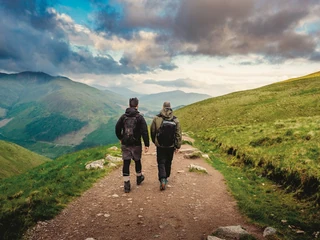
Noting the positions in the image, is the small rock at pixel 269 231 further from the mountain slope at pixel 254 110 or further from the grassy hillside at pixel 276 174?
the mountain slope at pixel 254 110

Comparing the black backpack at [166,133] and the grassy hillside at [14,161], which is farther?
the grassy hillside at [14,161]

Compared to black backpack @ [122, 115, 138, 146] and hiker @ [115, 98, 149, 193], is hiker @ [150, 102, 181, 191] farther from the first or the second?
black backpack @ [122, 115, 138, 146]

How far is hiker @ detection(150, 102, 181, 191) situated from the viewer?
38.3 feet

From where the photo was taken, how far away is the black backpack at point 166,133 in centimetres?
1166

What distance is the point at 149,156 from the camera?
20750mm

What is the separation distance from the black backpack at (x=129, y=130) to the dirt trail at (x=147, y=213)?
231cm

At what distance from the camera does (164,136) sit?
11.6 meters

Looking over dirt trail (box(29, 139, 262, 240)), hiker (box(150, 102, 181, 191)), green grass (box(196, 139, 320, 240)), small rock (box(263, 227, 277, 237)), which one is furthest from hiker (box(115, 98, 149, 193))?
small rock (box(263, 227, 277, 237))

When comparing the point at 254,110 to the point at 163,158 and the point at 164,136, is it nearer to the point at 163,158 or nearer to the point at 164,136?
the point at 163,158

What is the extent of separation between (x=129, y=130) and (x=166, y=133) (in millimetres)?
1681

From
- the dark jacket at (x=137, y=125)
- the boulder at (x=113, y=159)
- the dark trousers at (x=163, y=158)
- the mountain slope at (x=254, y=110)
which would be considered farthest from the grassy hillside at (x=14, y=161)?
the dark trousers at (x=163, y=158)

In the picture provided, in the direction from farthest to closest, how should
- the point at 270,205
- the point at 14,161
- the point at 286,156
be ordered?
the point at 14,161 → the point at 286,156 → the point at 270,205

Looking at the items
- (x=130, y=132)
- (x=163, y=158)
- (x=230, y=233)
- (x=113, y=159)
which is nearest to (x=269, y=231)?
(x=230, y=233)

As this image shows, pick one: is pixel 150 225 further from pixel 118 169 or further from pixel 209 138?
pixel 209 138
